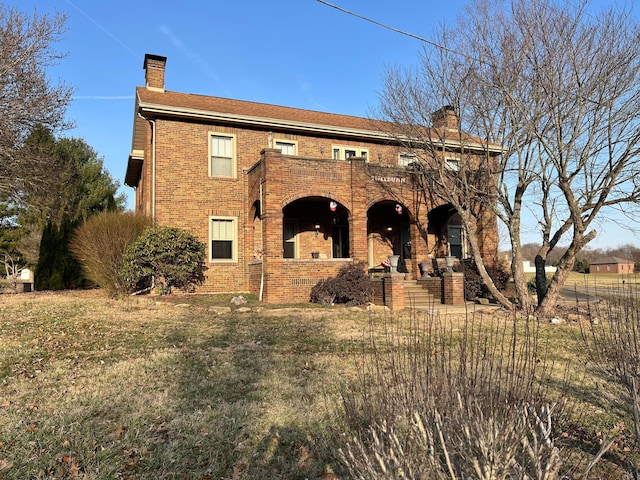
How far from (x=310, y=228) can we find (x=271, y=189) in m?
3.67

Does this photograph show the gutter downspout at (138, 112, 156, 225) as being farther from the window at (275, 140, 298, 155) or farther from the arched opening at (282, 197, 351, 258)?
the arched opening at (282, 197, 351, 258)

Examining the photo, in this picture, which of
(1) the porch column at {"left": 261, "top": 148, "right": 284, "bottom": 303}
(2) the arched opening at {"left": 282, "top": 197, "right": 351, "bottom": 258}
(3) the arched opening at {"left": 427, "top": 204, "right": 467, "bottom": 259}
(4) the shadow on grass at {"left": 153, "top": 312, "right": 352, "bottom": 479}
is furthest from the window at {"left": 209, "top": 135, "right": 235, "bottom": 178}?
(3) the arched opening at {"left": 427, "top": 204, "right": 467, "bottom": 259}

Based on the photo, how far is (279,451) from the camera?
138 inches

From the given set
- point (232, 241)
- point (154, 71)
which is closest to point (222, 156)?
point (232, 241)

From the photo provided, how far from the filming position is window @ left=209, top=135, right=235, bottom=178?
14.6 m

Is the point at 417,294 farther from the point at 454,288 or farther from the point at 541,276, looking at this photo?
the point at 541,276

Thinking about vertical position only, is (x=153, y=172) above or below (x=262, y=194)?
above

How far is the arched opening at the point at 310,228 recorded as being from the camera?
15945 millimetres

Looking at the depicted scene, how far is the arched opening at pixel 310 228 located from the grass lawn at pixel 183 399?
729cm

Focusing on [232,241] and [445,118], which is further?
[232,241]

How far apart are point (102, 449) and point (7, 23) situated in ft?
53.3

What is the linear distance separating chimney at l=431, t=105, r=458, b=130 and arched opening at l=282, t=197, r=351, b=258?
4.63 metres

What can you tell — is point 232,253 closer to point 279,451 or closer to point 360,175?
point 360,175

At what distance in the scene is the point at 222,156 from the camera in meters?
14.7
